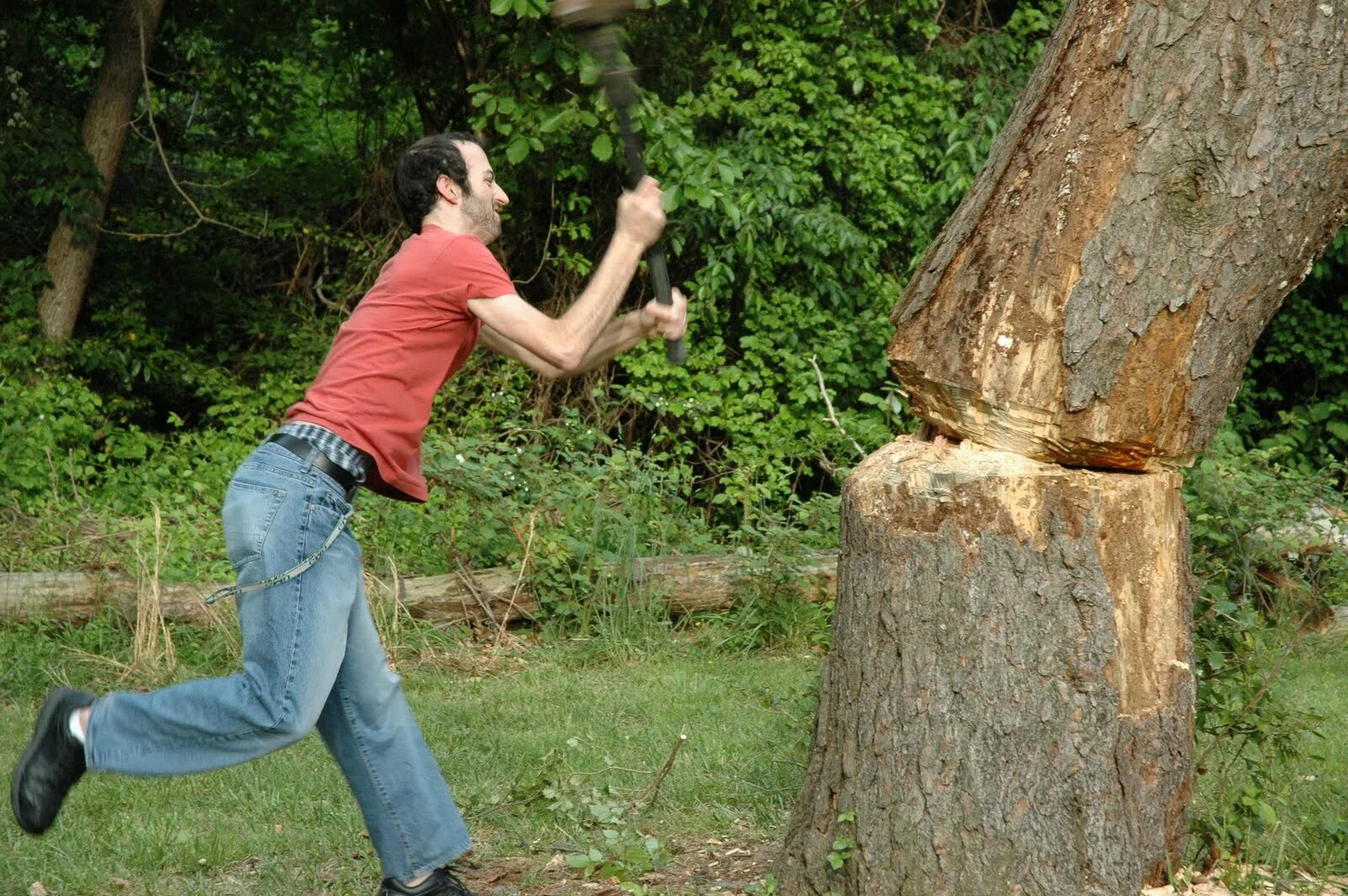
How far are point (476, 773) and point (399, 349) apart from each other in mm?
2140

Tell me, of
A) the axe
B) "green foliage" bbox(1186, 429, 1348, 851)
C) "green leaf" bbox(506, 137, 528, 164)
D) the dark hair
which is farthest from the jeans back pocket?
"green leaf" bbox(506, 137, 528, 164)

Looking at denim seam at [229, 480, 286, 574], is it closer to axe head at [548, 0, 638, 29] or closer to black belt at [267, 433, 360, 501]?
black belt at [267, 433, 360, 501]

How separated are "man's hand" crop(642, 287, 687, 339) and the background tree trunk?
694 mm

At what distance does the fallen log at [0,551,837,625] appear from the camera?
6.76 metres

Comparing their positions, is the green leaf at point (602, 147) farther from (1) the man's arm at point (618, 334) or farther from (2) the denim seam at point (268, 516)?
(2) the denim seam at point (268, 516)

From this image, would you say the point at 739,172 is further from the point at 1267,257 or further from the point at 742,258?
the point at 1267,257

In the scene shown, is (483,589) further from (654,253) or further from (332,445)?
(332,445)

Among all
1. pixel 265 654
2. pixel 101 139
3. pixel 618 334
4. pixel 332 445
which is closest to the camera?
pixel 265 654

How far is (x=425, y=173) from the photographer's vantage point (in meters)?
3.62

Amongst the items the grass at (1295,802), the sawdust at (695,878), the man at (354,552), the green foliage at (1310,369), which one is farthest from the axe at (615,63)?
the green foliage at (1310,369)

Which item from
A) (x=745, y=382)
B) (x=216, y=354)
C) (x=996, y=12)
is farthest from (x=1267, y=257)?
(x=216, y=354)

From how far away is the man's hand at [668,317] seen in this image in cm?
357

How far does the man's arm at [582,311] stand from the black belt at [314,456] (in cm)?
50

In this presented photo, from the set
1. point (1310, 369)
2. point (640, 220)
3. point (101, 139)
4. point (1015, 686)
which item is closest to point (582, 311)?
point (640, 220)
